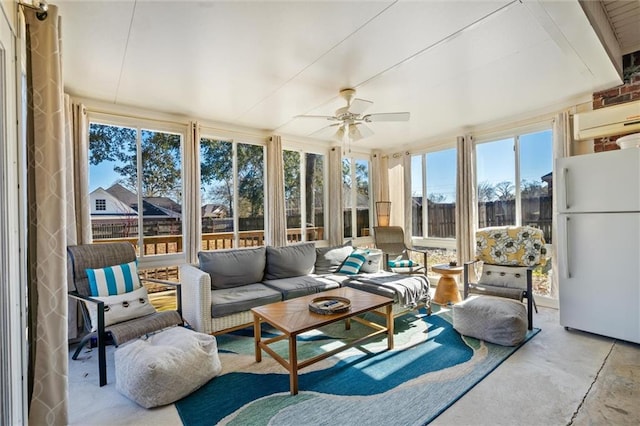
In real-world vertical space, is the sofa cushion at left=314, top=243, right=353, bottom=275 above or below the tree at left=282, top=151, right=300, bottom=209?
below

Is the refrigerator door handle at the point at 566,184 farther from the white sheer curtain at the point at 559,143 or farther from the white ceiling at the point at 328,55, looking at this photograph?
the white ceiling at the point at 328,55

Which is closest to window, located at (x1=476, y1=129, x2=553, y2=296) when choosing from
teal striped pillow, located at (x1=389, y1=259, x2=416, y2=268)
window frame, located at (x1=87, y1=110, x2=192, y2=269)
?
teal striped pillow, located at (x1=389, y1=259, x2=416, y2=268)

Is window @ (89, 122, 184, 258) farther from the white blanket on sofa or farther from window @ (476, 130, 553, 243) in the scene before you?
window @ (476, 130, 553, 243)

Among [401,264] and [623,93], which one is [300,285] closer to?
[401,264]

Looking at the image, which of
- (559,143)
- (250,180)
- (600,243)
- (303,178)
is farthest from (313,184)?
(600,243)

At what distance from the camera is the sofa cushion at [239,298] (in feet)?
9.90

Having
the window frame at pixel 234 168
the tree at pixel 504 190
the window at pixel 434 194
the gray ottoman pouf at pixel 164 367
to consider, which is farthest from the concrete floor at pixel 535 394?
the window at pixel 434 194

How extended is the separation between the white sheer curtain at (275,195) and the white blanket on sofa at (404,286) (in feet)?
4.71

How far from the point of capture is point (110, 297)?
2.66 m

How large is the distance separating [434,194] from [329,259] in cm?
242

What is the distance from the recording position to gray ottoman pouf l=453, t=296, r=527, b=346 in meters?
2.81

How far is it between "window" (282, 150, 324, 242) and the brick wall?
3.79 m

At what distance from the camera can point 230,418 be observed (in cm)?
191

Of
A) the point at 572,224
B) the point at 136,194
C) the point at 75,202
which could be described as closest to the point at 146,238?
the point at 136,194
